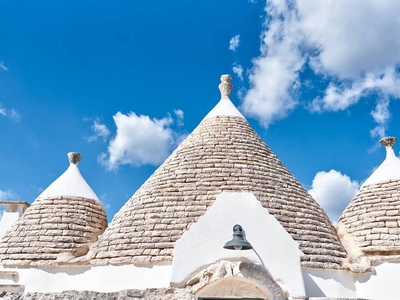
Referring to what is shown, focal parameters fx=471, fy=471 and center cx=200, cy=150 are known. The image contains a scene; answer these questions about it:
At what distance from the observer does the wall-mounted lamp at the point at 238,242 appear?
666 cm

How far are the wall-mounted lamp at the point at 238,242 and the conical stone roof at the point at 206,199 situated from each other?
1.35 metres

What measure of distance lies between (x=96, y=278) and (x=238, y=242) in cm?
287

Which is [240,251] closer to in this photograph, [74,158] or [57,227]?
[57,227]

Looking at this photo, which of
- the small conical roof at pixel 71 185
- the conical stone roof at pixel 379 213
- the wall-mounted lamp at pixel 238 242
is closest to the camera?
the wall-mounted lamp at pixel 238 242

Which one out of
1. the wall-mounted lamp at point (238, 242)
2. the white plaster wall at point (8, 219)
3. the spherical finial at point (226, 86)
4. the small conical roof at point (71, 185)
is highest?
the spherical finial at point (226, 86)

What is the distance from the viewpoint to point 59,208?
998 cm

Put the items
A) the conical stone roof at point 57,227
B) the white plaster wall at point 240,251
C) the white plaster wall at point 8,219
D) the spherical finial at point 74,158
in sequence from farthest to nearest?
1. the white plaster wall at point 8,219
2. the spherical finial at point 74,158
3. the conical stone roof at point 57,227
4. the white plaster wall at point 240,251

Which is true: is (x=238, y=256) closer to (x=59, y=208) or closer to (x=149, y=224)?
(x=149, y=224)

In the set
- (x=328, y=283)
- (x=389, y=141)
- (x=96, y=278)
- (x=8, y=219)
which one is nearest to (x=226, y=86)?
(x=389, y=141)

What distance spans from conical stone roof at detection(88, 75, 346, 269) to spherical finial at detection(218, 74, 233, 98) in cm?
141

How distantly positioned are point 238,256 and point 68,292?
2.57 meters

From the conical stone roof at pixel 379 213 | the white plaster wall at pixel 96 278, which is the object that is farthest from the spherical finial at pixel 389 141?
the white plaster wall at pixel 96 278

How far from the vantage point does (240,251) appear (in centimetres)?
720

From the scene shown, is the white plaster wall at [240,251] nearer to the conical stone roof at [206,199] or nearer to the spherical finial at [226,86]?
the conical stone roof at [206,199]
